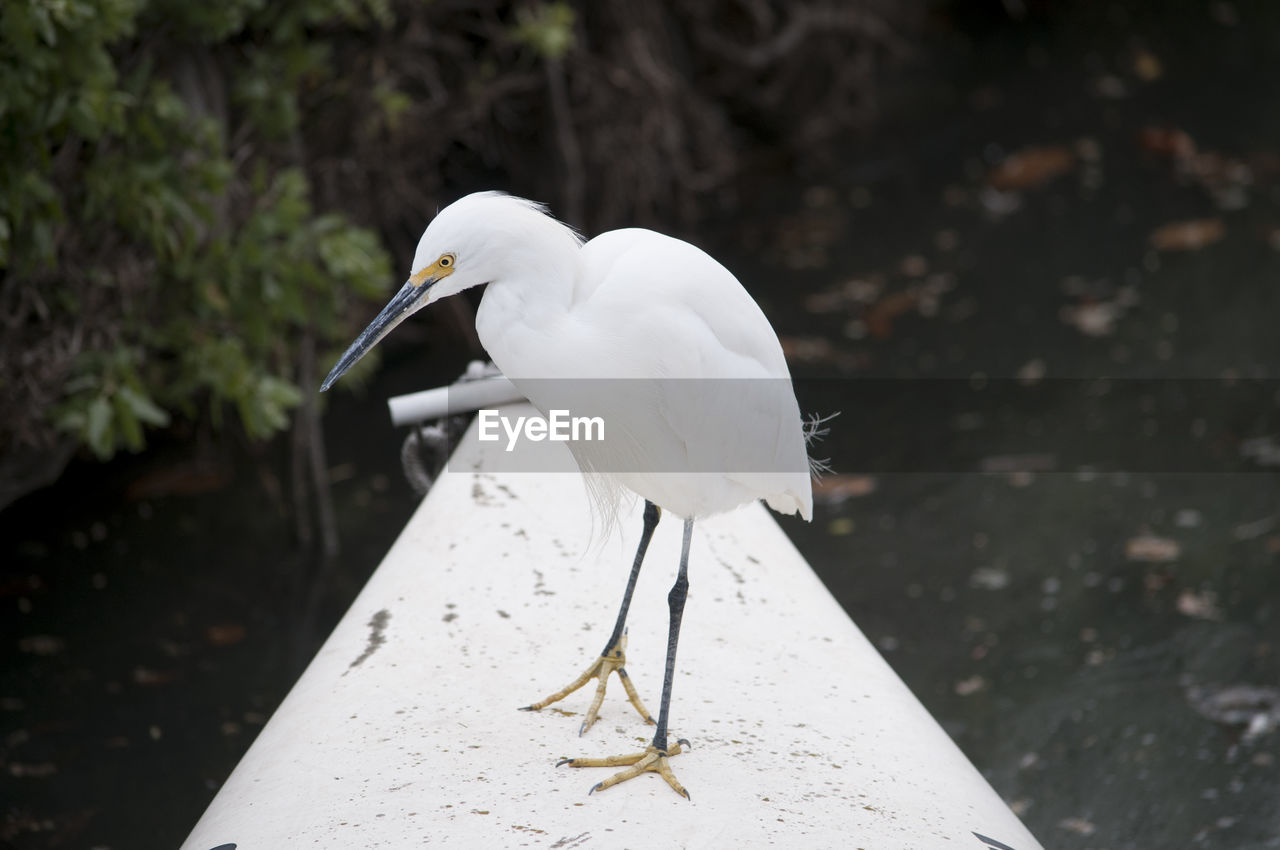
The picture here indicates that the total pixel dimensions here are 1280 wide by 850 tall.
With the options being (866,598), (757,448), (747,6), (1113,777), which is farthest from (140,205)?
(747,6)

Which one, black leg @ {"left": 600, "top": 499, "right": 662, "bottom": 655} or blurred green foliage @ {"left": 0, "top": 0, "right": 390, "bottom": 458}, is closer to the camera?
black leg @ {"left": 600, "top": 499, "right": 662, "bottom": 655}

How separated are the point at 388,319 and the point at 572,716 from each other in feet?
2.04

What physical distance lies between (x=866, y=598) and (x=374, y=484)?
4.82 ft

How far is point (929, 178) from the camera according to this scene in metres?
5.37

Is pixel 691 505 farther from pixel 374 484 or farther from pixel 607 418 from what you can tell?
pixel 374 484

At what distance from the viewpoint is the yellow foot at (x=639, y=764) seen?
4.93 feet

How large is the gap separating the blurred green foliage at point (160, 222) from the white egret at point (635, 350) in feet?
3.80

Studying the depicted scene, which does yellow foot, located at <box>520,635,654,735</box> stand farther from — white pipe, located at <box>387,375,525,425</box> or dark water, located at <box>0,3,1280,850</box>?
dark water, located at <box>0,3,1280,850</box>

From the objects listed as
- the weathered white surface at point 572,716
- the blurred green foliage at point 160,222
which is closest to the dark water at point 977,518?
the blurred green foliage at point 160,222

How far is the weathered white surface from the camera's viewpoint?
4.79 feet

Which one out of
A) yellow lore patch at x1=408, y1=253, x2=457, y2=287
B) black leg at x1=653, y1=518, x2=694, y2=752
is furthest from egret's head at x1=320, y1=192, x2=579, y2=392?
black leg at x1=653, y1=518, x2=694, y2=752

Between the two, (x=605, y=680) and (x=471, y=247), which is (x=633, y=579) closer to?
(x=605, y=680)

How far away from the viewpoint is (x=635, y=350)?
4.62ft

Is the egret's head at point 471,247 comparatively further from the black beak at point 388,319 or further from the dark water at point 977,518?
the dark water at point 977,518
